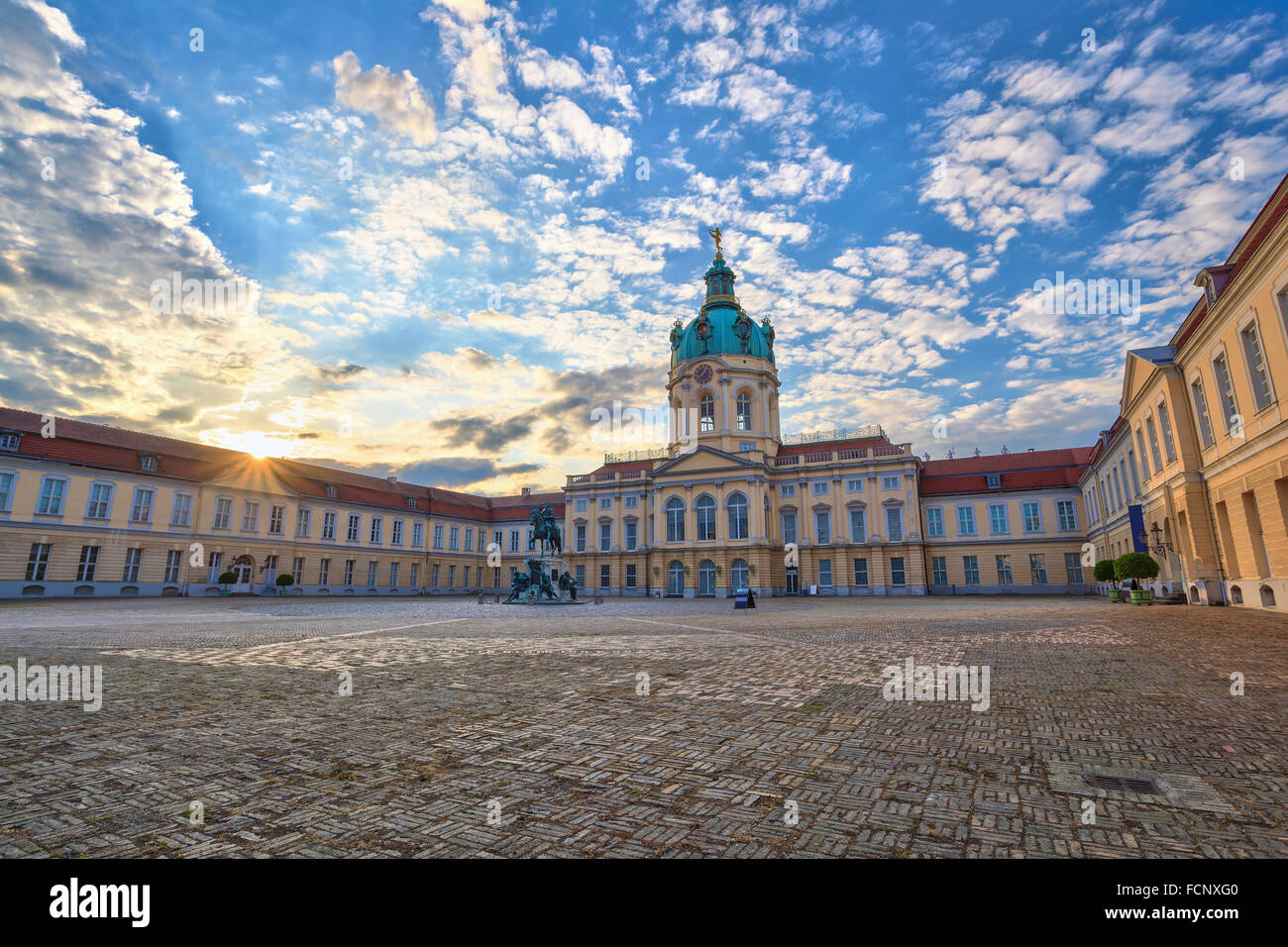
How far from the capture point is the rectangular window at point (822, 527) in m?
51.2

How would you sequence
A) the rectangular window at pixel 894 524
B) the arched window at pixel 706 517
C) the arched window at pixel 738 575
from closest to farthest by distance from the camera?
1. the rectangular window at pixel 894 524
2. the arched window at pixel 738 575
3. the arched window at pixel 706 517

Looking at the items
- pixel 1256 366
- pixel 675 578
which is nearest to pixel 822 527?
pixel 675 578

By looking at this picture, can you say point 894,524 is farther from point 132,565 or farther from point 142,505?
point 132,565

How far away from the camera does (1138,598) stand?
82.0 ft

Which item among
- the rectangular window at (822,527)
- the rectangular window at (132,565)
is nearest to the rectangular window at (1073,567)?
the rectangular window at (822,527)

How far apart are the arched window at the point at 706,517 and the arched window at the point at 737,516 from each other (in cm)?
155

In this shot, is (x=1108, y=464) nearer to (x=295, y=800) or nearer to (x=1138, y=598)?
(x=1138, y=598)

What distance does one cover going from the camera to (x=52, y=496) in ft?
→ 120

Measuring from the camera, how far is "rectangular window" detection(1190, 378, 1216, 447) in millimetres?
20766

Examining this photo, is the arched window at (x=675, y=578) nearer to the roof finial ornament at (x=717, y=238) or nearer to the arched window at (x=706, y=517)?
the arched window at (x=706, y=517)

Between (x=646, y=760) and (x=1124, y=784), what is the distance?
3285 mm

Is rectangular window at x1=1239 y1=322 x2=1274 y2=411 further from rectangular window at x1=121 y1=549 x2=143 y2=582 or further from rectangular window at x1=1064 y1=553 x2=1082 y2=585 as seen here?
rectangular window at x1=121 y1=549 x2=143 y2=582

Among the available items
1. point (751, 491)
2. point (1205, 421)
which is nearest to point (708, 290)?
point (751, 491)

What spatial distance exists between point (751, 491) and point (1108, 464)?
24.4 meters
